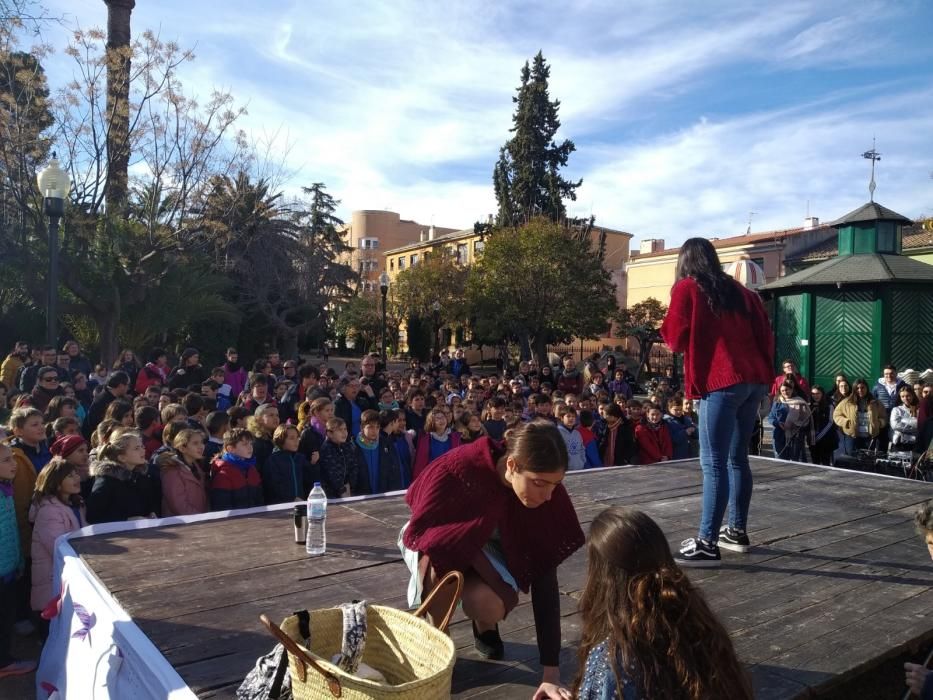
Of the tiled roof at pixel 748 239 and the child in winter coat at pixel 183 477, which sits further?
the tiled roof at pixel 748 239

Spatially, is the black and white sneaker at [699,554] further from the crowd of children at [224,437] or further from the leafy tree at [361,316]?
the leafy tree at [361,316]

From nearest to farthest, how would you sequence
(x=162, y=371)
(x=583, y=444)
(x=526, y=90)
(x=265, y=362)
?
1. (x=583, y=444)
2. (x=162, y=371)
3. (x=265, y=362)
4. (x=526, y=90)

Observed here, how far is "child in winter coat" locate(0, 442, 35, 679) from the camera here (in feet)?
13.6

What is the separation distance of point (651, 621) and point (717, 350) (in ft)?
7.47

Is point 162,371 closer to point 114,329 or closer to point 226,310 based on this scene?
point 114,329

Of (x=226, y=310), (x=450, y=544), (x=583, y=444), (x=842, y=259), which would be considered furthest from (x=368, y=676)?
(x=226, y=310)

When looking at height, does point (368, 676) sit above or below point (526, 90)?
below

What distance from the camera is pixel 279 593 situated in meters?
3.60

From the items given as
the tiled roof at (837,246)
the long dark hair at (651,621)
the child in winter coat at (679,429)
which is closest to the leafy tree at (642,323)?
the tiled roof at (837,246)

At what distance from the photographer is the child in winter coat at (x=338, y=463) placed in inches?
249

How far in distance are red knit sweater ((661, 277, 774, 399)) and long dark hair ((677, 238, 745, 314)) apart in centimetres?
3

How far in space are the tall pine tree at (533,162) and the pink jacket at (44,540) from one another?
3430 cm

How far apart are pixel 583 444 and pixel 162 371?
6342 millimetres

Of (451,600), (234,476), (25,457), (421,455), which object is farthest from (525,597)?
(421,455)
